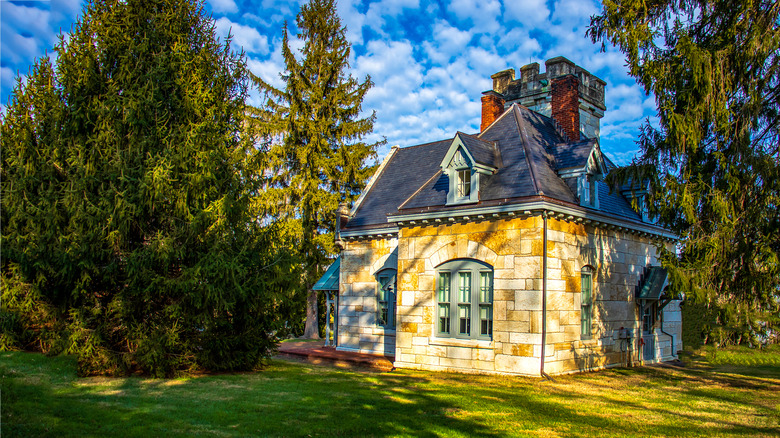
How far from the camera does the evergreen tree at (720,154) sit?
11.8 metres

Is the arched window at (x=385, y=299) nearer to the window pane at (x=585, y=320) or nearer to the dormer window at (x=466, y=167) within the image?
the dormer window at (x=466, y=167)

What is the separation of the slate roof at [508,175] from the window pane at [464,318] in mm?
2683

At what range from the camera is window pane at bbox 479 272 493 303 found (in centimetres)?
1455

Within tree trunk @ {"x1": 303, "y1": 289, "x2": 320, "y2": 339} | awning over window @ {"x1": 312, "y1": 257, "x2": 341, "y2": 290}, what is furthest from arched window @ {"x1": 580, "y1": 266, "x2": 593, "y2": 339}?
tree trunk @ {"x1": 303, "y1": 289, "x2": 320, "y2": 339}

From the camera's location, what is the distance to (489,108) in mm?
20344

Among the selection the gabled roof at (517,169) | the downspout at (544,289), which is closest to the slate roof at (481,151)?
the gabled roof at (517,169)

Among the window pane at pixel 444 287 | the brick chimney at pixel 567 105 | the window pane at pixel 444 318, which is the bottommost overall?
the window pane at pixel 444 318

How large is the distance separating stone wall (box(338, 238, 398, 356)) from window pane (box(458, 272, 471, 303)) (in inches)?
148

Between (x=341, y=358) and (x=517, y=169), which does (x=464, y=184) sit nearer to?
(x=517, y=169)

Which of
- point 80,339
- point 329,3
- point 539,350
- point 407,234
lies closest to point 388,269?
point 407,234

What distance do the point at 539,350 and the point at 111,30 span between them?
501 inches

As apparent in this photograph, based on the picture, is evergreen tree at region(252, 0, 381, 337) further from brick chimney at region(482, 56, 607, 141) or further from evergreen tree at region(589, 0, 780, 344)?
evergreen tree at region(589, 0, 780, 344)

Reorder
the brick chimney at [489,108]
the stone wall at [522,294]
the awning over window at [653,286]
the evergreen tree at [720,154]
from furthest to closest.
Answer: the brick chimney at [489,108]
the awning over window at [653,286]
the stone wall at [522,294]
the evergreen tree at [720,154]

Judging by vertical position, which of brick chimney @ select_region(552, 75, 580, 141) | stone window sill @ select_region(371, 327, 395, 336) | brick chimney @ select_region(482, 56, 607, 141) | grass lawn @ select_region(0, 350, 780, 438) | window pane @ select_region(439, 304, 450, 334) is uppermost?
brick chimney @ select_region(482, 56, 607, 141)
